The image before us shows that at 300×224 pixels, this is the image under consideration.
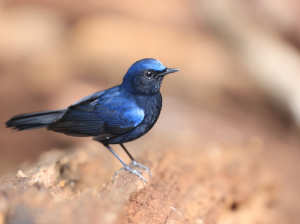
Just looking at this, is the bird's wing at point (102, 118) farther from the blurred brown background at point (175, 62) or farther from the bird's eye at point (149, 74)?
the blurred brown background at point (175, 62)

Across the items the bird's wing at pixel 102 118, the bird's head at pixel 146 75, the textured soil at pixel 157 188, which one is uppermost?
the bird's head at pixel 146 75

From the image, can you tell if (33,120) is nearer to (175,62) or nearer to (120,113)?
(120,113)

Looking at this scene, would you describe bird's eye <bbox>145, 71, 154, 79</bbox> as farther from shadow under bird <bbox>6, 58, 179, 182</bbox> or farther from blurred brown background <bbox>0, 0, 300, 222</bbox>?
blurred brown background <bbox>0, 0, 300, 222</bbox>

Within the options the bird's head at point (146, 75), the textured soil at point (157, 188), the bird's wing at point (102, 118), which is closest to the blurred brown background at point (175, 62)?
the textured soil at point (157, 188)

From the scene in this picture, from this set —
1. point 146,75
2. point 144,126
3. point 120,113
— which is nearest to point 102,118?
point 120,113

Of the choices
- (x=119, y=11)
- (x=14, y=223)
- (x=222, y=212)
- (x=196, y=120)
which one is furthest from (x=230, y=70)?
(x=14, y=223)

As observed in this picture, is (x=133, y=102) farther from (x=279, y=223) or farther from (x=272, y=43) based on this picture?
(x=272, y=43)

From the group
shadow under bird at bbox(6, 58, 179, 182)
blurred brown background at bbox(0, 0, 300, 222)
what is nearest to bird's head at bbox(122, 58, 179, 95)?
shadow under bird at bbox(6, 58, 179, 182)
